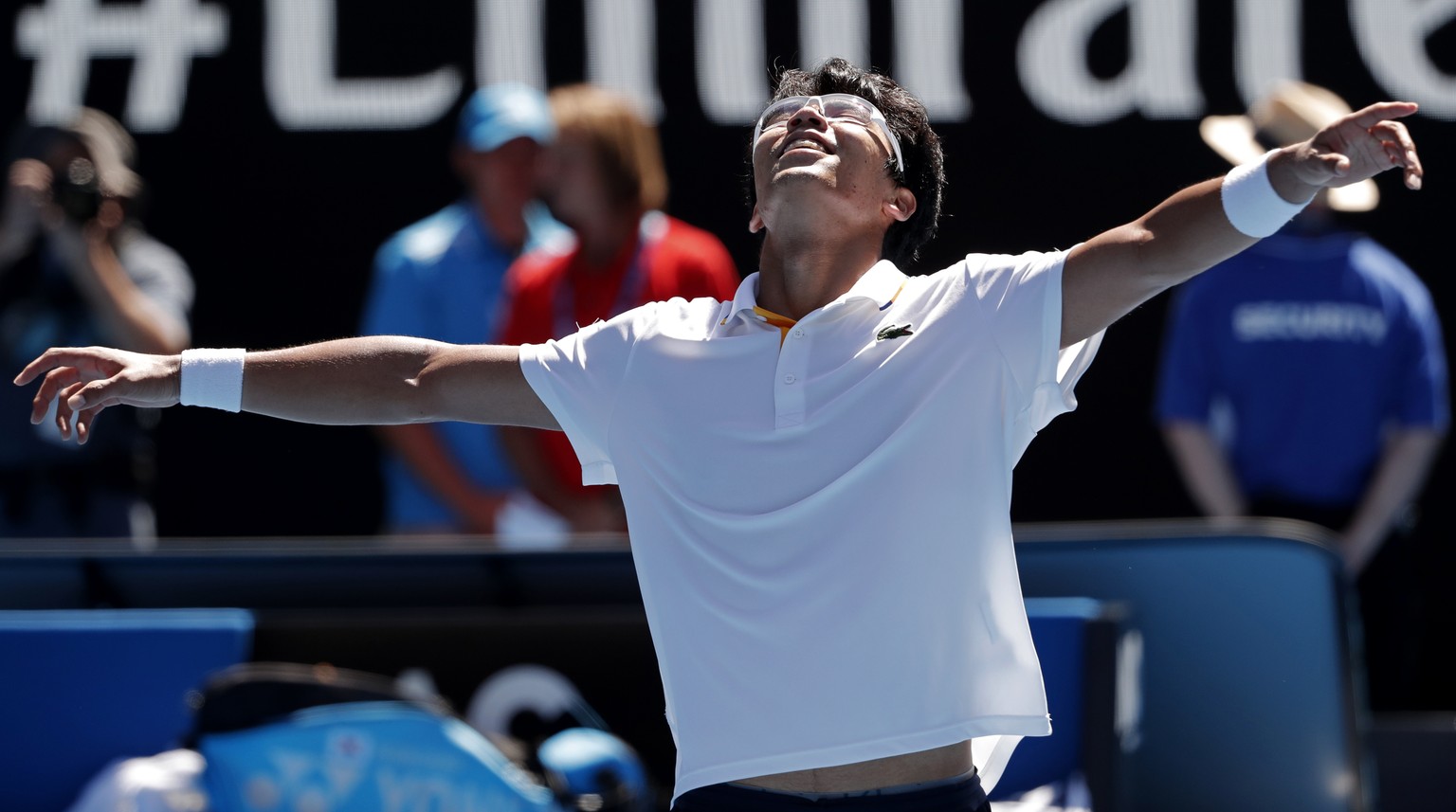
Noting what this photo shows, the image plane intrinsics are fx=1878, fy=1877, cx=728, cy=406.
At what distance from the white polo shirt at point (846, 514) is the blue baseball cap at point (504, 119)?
3.84 m

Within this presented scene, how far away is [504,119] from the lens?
264 inches

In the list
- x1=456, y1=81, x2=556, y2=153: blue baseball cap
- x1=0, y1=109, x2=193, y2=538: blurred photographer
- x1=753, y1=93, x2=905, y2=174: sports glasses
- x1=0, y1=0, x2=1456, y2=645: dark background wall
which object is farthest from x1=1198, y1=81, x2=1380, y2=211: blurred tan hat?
x1=0, y1=109, x2=193, y2=538: blurred photographer

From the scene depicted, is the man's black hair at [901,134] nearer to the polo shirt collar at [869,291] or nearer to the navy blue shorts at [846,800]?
the polo shirt collar at [869,291]

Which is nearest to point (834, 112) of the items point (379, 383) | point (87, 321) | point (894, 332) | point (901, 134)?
point (901, 134)

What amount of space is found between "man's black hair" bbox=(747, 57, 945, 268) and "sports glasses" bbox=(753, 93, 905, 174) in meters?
0.03

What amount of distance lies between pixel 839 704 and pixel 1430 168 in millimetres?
5073

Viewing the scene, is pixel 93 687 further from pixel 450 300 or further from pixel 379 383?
pixel 379 383

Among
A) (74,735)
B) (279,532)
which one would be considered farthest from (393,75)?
(74,735)

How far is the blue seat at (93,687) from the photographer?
5051mm

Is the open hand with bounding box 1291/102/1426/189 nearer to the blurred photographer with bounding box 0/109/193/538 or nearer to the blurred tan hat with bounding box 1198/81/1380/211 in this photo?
the blurred tan hat with bounding box 1198/81/1380/211

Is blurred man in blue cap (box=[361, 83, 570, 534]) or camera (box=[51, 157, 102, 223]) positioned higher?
camera (box=[51, 157, 102, 223])

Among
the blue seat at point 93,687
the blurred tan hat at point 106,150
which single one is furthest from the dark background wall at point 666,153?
the blue seat at point 93,687

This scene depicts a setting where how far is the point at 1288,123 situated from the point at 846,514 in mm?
4012

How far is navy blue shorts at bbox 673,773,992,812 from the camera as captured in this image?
273 centimetres
